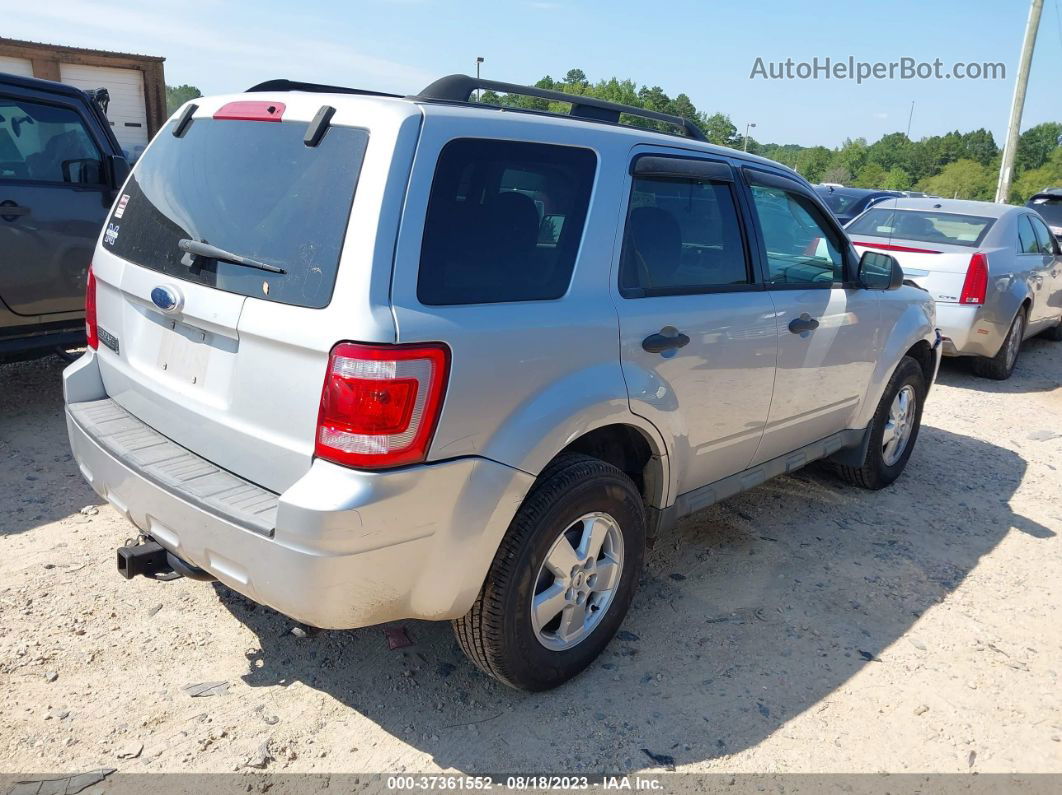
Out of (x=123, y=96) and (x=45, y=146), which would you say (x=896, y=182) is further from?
(x=45, y=146)

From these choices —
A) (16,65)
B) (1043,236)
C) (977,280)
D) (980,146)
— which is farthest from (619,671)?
(980,146)

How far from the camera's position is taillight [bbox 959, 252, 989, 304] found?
744 cm

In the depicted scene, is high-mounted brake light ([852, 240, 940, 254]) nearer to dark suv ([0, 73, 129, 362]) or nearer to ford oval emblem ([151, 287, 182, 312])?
dark suv ([0, 73, 129, 362])

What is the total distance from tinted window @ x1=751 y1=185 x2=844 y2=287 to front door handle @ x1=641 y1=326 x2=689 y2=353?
82 cm

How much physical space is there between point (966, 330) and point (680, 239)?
5.57 meters

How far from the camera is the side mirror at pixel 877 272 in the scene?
4176 mm

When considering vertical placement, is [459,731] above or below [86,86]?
below

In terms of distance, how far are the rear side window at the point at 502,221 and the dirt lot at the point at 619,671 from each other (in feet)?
4.77

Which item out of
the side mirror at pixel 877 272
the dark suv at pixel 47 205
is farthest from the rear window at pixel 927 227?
the dark suv at pixel 47 205

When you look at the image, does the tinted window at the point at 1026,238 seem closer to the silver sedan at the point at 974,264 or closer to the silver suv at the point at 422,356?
the silver sedan at the point at 974,264

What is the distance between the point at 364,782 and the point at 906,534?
3292 millimetres

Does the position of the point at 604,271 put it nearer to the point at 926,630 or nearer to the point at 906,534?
the point at 926,630

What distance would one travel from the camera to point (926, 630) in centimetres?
350

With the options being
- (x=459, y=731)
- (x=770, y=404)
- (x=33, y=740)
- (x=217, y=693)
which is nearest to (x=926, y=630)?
(x=770, y=404)
